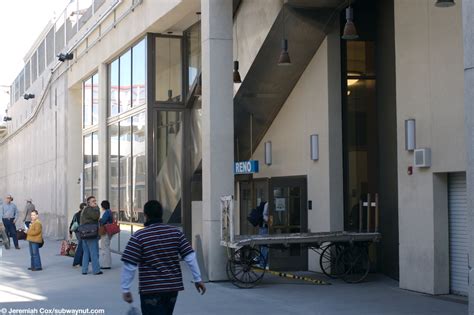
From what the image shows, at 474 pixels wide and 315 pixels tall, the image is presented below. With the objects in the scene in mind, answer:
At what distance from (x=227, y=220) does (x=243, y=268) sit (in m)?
0.98

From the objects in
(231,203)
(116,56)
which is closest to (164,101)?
(116,56)

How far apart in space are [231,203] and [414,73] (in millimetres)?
4101

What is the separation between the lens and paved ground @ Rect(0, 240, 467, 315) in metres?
11.7

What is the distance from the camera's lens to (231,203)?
47.2ft

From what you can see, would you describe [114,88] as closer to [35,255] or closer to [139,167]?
[139,167]

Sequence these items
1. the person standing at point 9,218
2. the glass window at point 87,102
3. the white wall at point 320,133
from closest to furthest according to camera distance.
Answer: the white wall at point 320,133
the person standing at point 9,218
the glass window at point 87,102

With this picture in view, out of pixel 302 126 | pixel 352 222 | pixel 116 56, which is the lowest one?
pixel 352 222

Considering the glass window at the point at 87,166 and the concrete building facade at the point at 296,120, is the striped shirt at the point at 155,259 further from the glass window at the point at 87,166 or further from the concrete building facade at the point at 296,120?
the glass window at the point at 87,166

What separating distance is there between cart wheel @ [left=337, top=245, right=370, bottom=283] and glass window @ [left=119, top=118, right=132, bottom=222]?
33.3ft

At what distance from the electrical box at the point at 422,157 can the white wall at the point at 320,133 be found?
3.16m

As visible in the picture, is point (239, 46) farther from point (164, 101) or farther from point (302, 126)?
point (164, 101)

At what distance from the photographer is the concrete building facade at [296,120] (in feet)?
42.3

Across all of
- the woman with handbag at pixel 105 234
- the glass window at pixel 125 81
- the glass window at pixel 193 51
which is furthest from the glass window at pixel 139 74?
the woman with handbag at pixel 105 234

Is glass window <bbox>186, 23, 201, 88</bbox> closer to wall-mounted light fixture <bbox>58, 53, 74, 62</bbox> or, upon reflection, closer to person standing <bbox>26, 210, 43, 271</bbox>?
person standing <bbox>26, 210, 43, 271</bbox>
